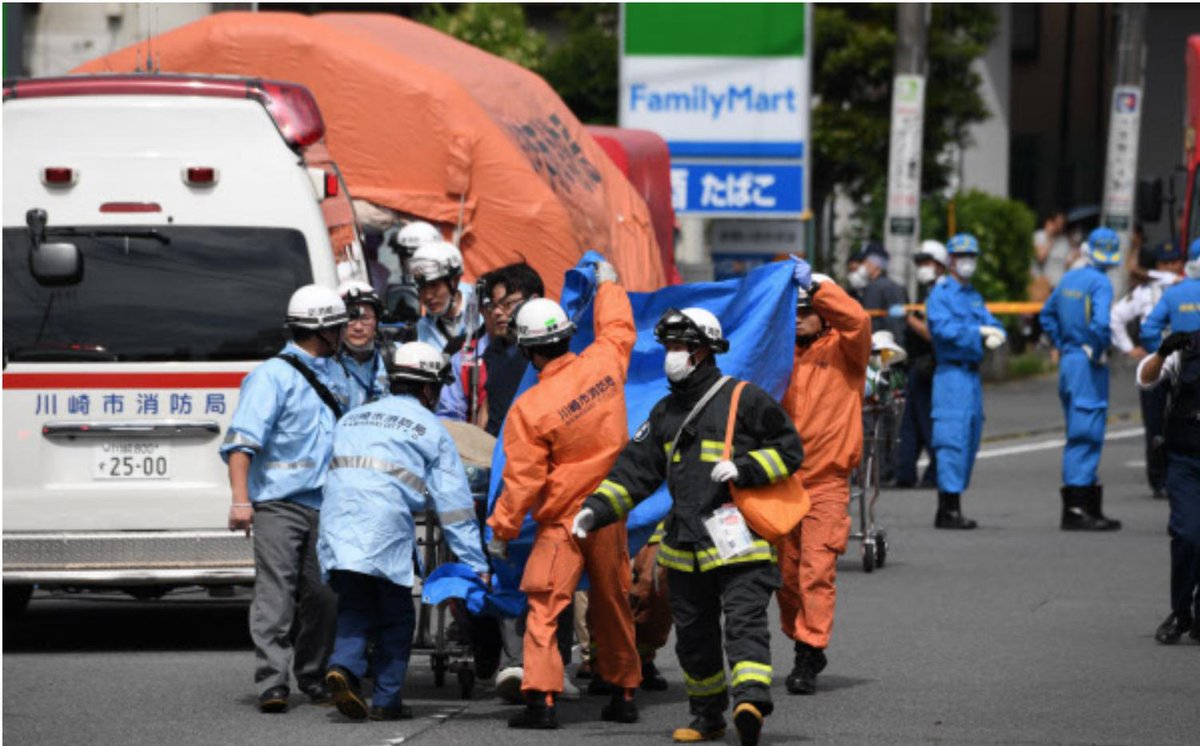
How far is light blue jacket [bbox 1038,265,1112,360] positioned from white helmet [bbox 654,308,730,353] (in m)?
8.07

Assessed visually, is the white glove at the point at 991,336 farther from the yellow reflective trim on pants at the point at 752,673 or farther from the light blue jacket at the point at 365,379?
the yellow reflective trim on pants at the point at 752,673

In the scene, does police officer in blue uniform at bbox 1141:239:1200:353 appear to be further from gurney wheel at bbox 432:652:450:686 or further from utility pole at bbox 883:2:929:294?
utility pole at bbox 883:2:929:294

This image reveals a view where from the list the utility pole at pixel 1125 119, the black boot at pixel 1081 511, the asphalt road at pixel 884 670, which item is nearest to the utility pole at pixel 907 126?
the utility pole at pixel 1125 119

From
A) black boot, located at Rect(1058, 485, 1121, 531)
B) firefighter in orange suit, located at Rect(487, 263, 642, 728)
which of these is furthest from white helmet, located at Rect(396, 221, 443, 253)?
black boot, located at Rect(1058, 485, 1121, 531)

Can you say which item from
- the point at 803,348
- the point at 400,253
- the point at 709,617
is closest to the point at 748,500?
the point at 709,617

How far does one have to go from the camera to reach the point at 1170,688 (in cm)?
1105

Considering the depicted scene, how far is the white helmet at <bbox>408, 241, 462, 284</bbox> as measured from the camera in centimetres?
1238

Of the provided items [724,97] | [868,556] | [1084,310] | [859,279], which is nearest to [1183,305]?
[868,556]

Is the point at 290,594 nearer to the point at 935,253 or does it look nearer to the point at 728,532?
the point at 728,532

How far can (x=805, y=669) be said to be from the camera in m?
11.0

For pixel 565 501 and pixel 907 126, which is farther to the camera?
pixel 907 126

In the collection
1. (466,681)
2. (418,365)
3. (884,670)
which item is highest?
(418,365)

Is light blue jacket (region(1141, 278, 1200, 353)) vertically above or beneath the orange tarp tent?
beneath

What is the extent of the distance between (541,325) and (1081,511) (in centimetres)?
836
